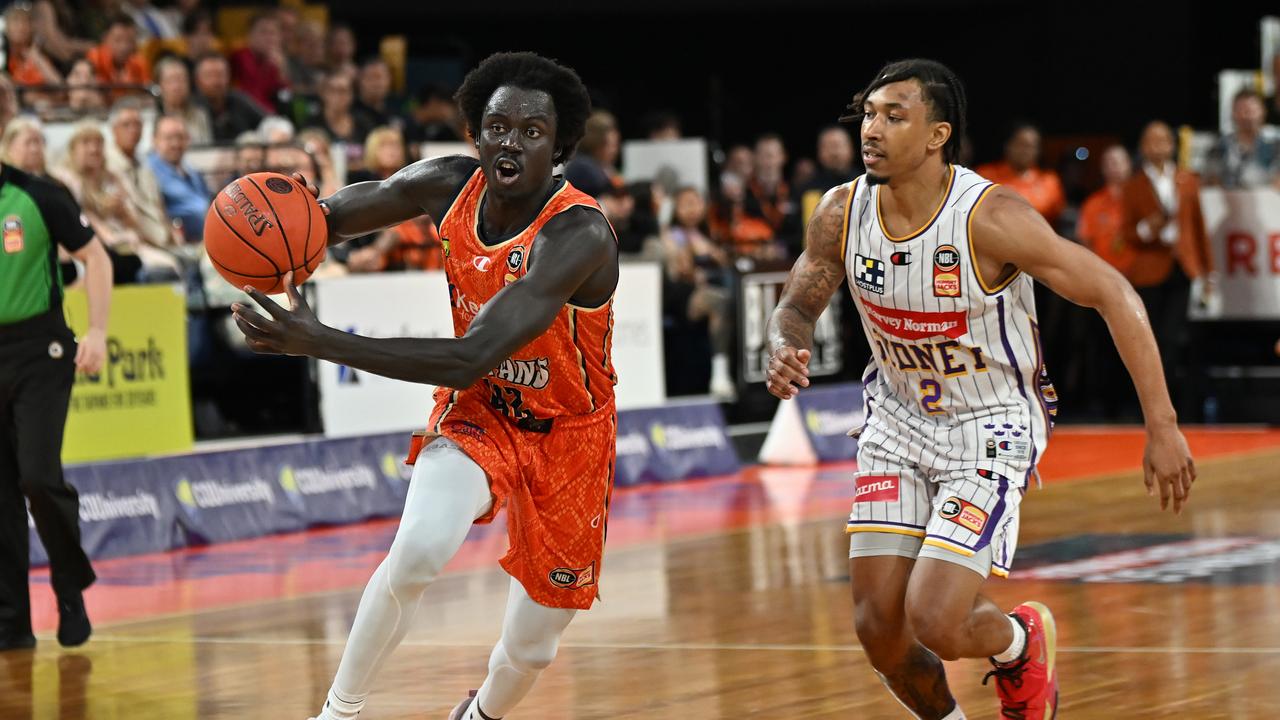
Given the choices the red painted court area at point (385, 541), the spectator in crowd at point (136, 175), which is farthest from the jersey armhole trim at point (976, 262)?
the spectator in crowd at point (136, 175)

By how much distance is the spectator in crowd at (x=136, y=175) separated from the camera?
38.8 ft

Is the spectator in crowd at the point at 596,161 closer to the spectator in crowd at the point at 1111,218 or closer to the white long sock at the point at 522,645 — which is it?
the spectator in crowd at the point at 1111,218

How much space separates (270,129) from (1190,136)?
28.7 feet

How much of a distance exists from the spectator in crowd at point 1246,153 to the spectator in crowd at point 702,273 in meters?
4.31

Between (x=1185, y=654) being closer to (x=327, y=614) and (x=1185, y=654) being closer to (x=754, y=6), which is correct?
(x=327, y=614)

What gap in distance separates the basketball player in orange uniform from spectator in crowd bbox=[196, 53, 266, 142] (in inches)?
318

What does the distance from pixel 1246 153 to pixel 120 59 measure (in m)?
9.00

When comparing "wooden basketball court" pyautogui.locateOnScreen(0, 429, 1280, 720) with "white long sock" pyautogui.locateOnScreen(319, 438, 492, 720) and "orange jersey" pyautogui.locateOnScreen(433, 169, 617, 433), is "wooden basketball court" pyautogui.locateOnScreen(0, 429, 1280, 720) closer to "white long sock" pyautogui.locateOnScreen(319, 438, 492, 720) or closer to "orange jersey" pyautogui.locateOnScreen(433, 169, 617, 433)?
"white long sock" pyautogui.locateOnScreen(319, 438, 492, 720)

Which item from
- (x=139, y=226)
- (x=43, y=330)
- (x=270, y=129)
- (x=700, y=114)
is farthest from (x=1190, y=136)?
(x=43, y=330)

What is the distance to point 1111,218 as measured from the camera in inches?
629

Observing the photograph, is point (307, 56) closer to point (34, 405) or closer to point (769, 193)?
point (769, 193)

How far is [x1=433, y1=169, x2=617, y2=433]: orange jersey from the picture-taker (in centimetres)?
538

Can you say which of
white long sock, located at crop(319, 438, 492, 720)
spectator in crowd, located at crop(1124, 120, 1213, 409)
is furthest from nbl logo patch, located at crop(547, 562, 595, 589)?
spectator in crowd, located at crop(1124, 120, 1213, 409)

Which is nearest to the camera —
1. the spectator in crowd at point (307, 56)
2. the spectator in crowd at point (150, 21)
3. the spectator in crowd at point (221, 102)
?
the spectator in crowd at point (221, 102)
